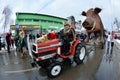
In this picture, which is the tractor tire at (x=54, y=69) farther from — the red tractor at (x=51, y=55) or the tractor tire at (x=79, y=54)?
the tractor tire at (x=79, y=54)

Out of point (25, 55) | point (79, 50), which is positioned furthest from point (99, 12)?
point (79, 50)

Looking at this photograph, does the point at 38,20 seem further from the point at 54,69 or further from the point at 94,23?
the point at 54,69

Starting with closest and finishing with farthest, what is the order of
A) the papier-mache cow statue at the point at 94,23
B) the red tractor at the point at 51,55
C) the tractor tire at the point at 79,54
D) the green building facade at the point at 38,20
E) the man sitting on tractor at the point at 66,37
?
the red tractor at the point at 51,55 < the man sitting on tractor at the point at 66,37 < the tractor tire at the point at 79,54 < the papier-mache cow statue at the point at 94,23 < the green building facade at the point at 38,20

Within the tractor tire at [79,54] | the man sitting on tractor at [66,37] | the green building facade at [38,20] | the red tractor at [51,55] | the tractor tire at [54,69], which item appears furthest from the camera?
the green building facade at [38,20]

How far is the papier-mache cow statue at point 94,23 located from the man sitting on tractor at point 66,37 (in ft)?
23.3

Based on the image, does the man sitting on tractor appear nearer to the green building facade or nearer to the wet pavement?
the wet pavement

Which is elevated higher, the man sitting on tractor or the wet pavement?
the man sitting on tractor

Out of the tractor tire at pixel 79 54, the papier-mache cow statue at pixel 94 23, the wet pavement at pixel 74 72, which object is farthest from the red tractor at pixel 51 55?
the papier-mache cow statue at pixel 94 23

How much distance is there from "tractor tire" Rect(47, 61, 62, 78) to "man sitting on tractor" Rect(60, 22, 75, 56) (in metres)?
1.06

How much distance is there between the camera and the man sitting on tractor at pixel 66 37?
914 centimetres

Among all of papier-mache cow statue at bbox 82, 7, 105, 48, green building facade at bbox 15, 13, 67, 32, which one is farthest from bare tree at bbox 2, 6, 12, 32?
papier-mache cow statue at bbox 82, 7, 105, 48

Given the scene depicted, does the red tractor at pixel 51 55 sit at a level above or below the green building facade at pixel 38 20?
below

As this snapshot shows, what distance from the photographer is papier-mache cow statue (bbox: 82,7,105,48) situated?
1659 cm

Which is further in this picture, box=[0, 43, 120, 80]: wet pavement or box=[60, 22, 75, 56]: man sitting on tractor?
box=[60, 22, 75, 56]: man sitting on tractor
